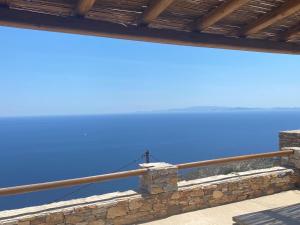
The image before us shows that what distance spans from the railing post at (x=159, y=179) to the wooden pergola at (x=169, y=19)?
96.0 inches

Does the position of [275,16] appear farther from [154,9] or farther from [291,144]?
[291,144]

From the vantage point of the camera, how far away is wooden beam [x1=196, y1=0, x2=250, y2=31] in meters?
2.49

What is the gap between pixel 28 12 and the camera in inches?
95.9

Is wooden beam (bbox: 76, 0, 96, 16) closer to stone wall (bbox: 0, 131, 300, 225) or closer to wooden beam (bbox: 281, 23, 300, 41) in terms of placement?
wooden beam (bbox: 281, 23, 300, 41)

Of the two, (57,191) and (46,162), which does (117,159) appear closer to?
(46,162)

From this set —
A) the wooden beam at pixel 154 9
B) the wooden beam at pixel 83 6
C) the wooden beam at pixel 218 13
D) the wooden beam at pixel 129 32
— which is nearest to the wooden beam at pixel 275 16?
the wooden beam at pixel 129 32

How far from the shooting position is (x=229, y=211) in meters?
5.21

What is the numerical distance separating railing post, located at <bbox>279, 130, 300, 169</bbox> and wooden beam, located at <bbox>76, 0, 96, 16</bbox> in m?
5.50

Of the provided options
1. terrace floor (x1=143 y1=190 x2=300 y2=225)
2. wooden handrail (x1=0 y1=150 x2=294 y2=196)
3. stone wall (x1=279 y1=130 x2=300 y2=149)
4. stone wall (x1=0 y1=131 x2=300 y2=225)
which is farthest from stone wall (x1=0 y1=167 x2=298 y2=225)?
stone wall (x1=279 y1=130 x2=300 y2=149)

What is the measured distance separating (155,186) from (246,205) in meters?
1.83

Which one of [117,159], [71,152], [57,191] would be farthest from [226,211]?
[71,152]

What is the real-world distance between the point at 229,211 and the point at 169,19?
3.70m

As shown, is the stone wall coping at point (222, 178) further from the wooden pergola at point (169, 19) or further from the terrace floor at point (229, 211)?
the wooden pergola at point (169, 19)

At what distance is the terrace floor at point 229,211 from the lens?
4.80 meters
